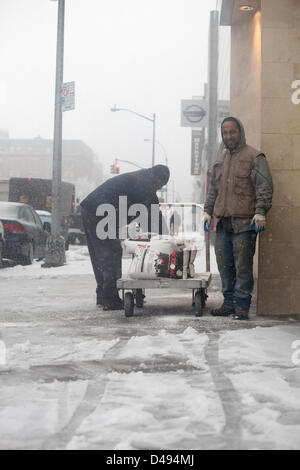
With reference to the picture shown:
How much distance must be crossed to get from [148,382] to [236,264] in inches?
104

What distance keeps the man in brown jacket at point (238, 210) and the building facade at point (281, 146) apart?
0.25 meters

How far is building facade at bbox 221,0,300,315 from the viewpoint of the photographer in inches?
228

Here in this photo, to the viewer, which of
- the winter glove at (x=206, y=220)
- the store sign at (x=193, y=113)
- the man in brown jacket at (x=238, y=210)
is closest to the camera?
the man in brown jacket at (x=238, y=210)

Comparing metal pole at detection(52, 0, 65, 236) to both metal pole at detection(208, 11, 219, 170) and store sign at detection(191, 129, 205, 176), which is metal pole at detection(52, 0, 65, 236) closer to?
metal pole at detection(208, 11, 219, 170)

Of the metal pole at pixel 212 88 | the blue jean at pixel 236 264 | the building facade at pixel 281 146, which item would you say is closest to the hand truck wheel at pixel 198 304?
the blue jean at pixel 236 264

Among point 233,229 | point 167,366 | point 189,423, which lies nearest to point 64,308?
point 233,229

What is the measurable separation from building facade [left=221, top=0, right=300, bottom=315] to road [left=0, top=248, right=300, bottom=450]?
0.45m

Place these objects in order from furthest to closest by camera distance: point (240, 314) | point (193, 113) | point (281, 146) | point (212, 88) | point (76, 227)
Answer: point (76, 227) → point (193, 113) → point (212, 88) → point (281, 146) → point (240, 314)

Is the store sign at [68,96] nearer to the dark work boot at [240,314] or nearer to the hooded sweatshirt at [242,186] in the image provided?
the hooded sweatshirt at [242,186]

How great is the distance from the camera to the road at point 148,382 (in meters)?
2.46

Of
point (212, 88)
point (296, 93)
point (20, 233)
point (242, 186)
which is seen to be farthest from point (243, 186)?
point (212, 88)

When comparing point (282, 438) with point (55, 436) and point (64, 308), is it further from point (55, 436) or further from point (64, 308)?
point (64, 308)

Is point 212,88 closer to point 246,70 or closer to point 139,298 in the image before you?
point 246,70

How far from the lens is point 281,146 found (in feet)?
19.1
